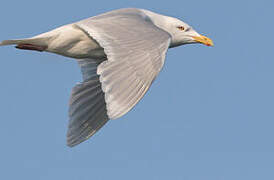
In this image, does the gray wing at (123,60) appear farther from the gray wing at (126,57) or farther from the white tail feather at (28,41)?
the white tail feather at (28,41)

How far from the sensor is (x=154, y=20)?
12305mm

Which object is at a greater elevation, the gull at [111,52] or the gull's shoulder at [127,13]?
the gull's shoulder at [127,13]

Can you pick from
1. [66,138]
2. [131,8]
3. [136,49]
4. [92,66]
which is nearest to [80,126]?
[66,138]

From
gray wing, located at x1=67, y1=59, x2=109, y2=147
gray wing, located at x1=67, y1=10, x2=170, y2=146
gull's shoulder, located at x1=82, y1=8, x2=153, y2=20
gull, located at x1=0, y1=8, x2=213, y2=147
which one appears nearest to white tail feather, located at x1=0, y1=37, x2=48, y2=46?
gull, located at x1=0, y1=8, x2=213, y2=147

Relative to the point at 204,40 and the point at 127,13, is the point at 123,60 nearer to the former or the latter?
the point at 127,13

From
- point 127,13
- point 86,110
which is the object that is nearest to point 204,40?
point 127,13

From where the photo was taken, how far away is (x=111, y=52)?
948 cm

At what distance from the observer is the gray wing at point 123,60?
8.84 m

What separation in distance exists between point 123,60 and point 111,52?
0.25m

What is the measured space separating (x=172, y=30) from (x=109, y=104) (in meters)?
4.10

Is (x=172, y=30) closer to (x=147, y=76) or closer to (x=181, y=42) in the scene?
(x=181, y=42)

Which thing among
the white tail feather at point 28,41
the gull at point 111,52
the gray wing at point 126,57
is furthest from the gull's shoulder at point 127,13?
the white tail feather at point 28,41

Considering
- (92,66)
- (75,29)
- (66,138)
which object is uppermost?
(75,29)

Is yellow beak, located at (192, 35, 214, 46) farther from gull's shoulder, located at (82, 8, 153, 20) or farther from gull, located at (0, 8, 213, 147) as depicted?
gull's shoulder, located at (82, 8, 153, 20)
